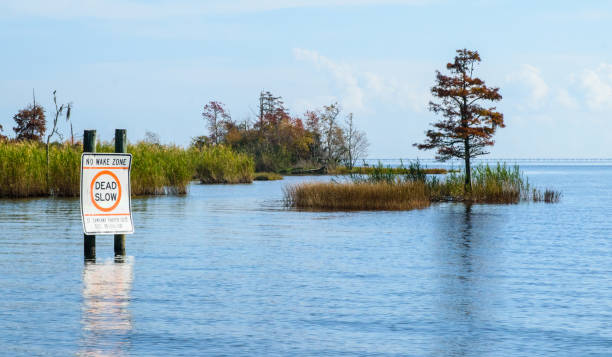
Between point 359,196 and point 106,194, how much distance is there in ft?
65.3

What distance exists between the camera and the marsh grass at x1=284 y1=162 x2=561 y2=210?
34.9 meters

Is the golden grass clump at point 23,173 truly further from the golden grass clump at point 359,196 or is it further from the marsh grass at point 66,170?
the golden grass clump at point 359,196


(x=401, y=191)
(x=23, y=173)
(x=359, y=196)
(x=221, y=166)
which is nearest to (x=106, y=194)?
(x=359, y=196)

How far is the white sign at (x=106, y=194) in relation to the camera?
50.8 feet

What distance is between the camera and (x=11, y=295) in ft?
41.4

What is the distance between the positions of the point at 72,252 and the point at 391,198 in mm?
18772

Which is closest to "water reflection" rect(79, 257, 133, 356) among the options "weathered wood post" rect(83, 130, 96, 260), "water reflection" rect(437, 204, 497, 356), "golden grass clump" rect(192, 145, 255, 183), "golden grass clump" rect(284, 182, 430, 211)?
"weathered wood post" rect(83, 130, 96, 260)

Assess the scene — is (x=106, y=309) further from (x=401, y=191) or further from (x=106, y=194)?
(x=401, y=191)

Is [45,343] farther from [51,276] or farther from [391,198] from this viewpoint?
[391,198]

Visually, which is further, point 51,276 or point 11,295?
point 51,276

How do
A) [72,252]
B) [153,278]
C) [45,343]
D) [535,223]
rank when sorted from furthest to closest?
[535,223] → [72,252] → [153,278] → [45,343]

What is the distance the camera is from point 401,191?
1400 inches

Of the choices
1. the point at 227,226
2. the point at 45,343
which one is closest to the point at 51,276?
the point at 45,343

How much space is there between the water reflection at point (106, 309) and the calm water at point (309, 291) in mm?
23
